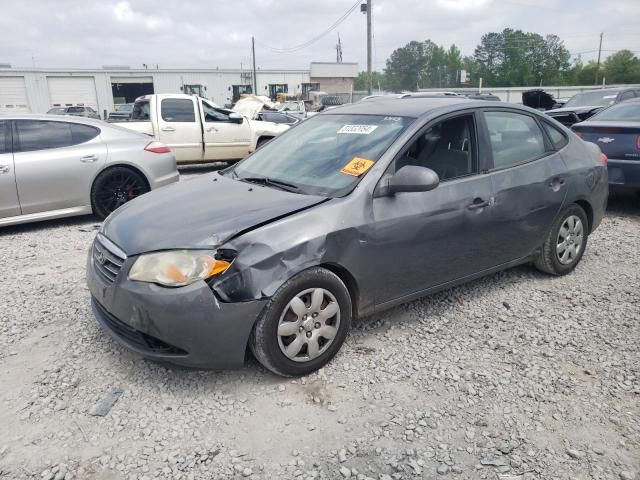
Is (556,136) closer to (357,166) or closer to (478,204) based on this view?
(478,204)

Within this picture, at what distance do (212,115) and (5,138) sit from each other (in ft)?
17.3

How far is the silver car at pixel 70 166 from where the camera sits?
584 centimetres

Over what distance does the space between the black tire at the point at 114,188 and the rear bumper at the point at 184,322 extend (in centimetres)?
405

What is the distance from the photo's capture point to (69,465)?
91.7 inches

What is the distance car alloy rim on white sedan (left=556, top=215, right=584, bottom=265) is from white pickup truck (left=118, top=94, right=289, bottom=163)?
784 cm

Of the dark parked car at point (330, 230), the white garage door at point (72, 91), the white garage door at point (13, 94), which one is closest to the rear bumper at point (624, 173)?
the dark parked car at point (330, 230)

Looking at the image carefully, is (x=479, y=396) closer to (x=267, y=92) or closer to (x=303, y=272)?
(x=303, y=272)

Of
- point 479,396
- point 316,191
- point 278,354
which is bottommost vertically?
point 479,396

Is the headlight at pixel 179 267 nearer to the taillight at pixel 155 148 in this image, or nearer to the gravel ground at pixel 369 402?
the gravel ground at pixel 369 402

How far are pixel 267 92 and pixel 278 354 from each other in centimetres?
5900

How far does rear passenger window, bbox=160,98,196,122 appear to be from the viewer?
10.2 meters

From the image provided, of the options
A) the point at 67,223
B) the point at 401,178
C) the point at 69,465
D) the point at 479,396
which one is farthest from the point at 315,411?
the point at 67,223

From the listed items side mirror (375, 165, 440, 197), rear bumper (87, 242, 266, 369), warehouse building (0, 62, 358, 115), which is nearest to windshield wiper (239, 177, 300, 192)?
side mirror (375, 165, 440, 197)

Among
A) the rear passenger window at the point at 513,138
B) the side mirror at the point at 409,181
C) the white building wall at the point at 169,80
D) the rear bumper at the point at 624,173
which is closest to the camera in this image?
the side mirror at the point at 409,181
